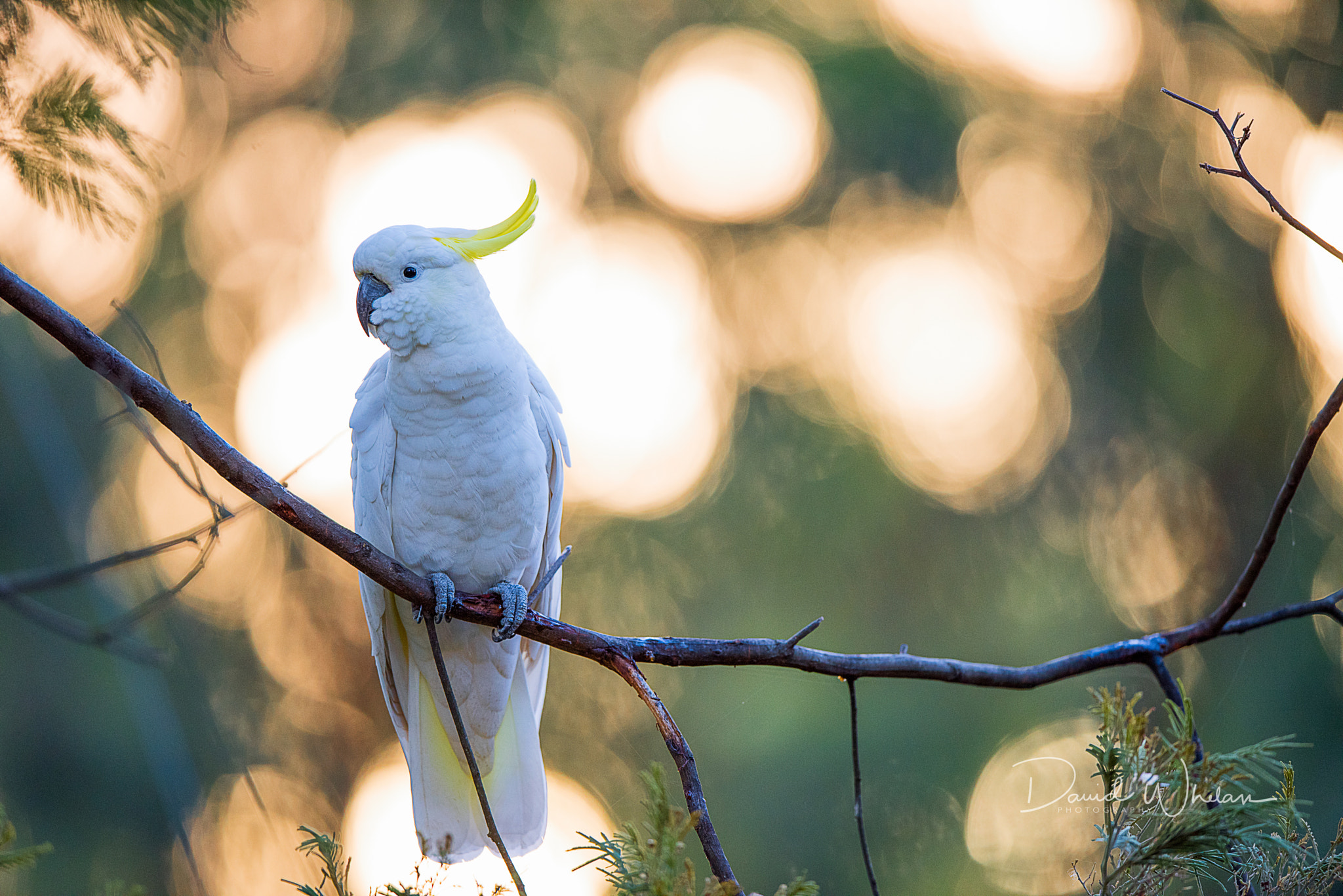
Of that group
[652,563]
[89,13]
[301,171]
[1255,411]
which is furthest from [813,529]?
[89,13]

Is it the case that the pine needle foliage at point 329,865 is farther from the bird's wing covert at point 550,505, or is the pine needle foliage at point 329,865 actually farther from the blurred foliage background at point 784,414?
the blurred foliage background at point 784,414

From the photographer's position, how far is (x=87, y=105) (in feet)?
4.86

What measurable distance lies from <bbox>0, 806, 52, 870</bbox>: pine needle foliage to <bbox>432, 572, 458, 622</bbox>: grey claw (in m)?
0.87

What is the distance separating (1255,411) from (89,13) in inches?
200

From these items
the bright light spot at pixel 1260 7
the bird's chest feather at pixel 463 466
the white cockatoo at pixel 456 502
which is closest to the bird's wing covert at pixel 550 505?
the white cockatoo at pixel 456 502

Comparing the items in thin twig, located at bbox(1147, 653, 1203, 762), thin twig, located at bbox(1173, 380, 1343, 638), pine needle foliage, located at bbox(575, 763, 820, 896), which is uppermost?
thin twig, located at bbox(1173, 380, 1343, 638)

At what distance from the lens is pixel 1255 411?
4566 millimetres

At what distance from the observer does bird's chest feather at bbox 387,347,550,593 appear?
1.90 metres

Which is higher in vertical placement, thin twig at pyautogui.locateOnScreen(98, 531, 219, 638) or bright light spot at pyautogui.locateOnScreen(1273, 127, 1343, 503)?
bright light spot at pyautogui.locateOnScreen(1273, 127, 1343, 503)

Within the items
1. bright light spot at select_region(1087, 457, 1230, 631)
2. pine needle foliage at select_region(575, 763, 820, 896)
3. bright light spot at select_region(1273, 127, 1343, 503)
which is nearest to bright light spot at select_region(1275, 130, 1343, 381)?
bright light spot at select_region(1273, 127, 1343, 503)

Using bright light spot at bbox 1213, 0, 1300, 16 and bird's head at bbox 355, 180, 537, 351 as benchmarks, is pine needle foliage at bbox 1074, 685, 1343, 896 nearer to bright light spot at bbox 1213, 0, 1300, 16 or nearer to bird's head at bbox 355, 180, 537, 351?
bird's head at bbox 355, 180, 537, 351

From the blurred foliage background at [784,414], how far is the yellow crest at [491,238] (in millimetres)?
2056

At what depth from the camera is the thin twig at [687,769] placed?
1.25 metres

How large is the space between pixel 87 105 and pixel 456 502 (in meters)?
0.98
